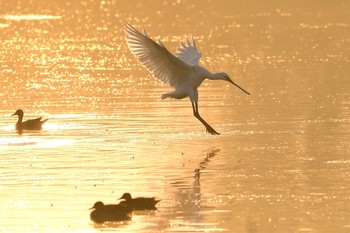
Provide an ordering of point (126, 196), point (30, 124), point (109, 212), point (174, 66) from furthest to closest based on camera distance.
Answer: point (30, 124) → point (174, 66) → point (126, 196) → point (109, 212)

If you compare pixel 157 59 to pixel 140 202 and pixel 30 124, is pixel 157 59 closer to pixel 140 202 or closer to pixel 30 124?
pixel 30 124

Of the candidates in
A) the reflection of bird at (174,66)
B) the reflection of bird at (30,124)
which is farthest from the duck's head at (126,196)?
the reflection of bird at (30,124)

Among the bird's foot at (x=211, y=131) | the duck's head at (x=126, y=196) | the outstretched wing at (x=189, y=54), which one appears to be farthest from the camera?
the outstretched wing at (x=189, y=54)

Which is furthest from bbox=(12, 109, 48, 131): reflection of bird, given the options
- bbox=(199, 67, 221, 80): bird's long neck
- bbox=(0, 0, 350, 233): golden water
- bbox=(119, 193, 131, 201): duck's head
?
bbox=(119, 193, 131, 201): duck's head

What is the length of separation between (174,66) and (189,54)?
104 centimetres

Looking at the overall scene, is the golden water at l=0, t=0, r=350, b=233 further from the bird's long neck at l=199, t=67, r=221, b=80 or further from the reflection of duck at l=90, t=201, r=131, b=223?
the bird's long neck at l=199, t=67, r=221, b=80

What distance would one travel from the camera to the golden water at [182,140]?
17.3 metres

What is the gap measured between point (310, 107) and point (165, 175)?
8824 millimetres

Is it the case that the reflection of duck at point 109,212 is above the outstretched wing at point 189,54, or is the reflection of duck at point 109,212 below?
below

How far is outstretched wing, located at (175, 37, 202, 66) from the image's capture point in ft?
82.5

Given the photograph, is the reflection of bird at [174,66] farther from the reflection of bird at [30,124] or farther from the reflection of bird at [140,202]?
the reflection of bird at [140,202]

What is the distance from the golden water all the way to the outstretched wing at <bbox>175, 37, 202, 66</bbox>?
4.18ft

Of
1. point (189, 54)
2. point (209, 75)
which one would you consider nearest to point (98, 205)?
point (209, 75)

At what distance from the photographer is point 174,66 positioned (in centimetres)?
2433
